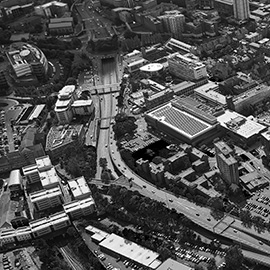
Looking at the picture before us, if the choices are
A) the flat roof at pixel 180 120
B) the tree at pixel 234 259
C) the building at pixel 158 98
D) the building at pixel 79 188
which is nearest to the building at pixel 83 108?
the building at pixel 158 98

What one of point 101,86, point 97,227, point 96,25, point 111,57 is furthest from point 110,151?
point 96,25

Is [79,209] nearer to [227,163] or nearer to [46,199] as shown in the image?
[46,199]

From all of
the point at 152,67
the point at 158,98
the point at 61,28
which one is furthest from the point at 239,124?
the point at 61,28

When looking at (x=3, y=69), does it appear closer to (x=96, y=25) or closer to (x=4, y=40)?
(x=4, y=40)

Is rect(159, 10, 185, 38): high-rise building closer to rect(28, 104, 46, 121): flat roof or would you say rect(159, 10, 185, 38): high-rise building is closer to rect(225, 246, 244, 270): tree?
rect(28, 104, 46, 121): flat roof

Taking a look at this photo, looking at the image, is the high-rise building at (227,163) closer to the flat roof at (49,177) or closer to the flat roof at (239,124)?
the flat roof at (239,124)

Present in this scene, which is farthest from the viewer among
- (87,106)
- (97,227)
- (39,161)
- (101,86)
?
(101,86)
